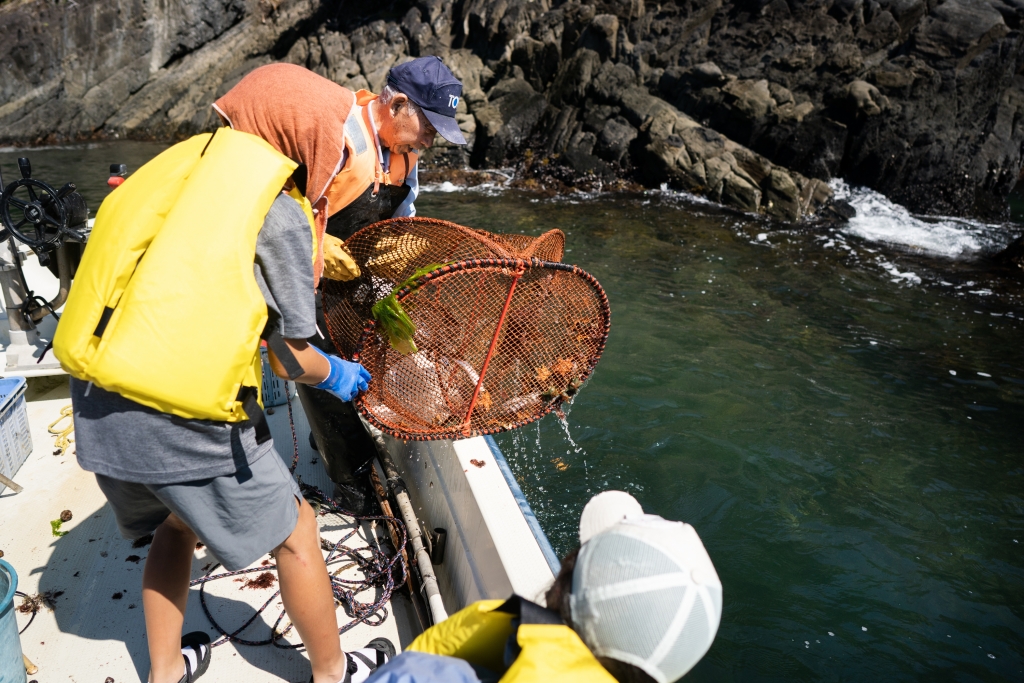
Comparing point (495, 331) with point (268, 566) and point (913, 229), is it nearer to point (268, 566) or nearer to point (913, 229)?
point (268, 566)

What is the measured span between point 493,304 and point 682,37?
67.9 ft

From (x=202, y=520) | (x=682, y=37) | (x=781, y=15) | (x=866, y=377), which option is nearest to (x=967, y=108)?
(x=781, y=15)

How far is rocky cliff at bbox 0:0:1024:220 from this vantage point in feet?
53.9

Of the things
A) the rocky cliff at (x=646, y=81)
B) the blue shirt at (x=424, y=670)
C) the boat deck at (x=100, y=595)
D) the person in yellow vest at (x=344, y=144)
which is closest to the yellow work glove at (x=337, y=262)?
the person in yellow vest at (x=344, y=144)

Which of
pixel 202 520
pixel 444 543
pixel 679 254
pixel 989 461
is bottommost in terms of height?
pixel 679 254

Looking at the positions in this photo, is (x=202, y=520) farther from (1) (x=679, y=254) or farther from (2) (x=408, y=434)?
(1) (x=679, y=254)

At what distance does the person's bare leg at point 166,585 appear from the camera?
2.15 m

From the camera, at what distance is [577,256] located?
1097cm

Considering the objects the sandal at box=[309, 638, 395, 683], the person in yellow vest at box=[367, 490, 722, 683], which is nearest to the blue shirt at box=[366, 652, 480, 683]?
the person in yellow vest at box=[367, 490, 722, 683]

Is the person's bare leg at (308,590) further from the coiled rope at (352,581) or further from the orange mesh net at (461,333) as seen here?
the orange mesh net at (461,333)

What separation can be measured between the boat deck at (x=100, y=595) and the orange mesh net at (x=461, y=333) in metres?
0.87

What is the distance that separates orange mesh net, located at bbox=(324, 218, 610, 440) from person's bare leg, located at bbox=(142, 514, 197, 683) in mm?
748

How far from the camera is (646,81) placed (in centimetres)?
1964

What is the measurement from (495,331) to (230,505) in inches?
46.8
